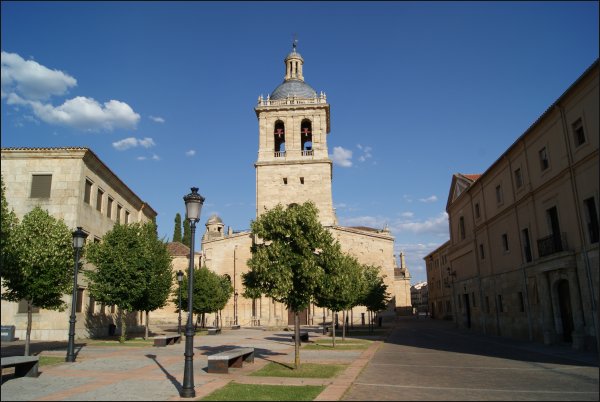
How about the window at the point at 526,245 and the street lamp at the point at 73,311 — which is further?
the window at the point at 526,245

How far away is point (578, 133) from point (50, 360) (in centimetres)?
2207

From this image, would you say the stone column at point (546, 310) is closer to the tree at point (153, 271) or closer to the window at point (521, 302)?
the window at point (521, 302)

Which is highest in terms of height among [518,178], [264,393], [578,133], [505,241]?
[578,133]

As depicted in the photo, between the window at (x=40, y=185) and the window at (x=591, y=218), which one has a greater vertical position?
the window at (x=40, y=185)

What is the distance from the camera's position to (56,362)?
15469 millimetres

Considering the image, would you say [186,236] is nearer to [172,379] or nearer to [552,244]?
[552,244]

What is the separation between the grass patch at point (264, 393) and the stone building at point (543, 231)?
12.7 m

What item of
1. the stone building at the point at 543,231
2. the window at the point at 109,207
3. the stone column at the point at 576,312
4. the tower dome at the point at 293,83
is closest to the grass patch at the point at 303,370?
the stone column at the point at 576,312

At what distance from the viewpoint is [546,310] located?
69.3 ft

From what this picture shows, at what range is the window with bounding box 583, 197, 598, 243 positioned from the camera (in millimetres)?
17312

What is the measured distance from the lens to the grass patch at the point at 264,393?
9320mm

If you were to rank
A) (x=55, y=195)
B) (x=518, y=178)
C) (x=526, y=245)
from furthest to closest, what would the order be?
(x=55, y=195), (x=518, y=178), (x=526, y=245)

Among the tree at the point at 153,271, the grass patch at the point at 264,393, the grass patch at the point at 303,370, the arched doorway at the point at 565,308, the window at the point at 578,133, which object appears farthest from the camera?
the tree at the point at 153,271

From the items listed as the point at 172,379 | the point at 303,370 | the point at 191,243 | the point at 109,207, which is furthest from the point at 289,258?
the point at 109,207
